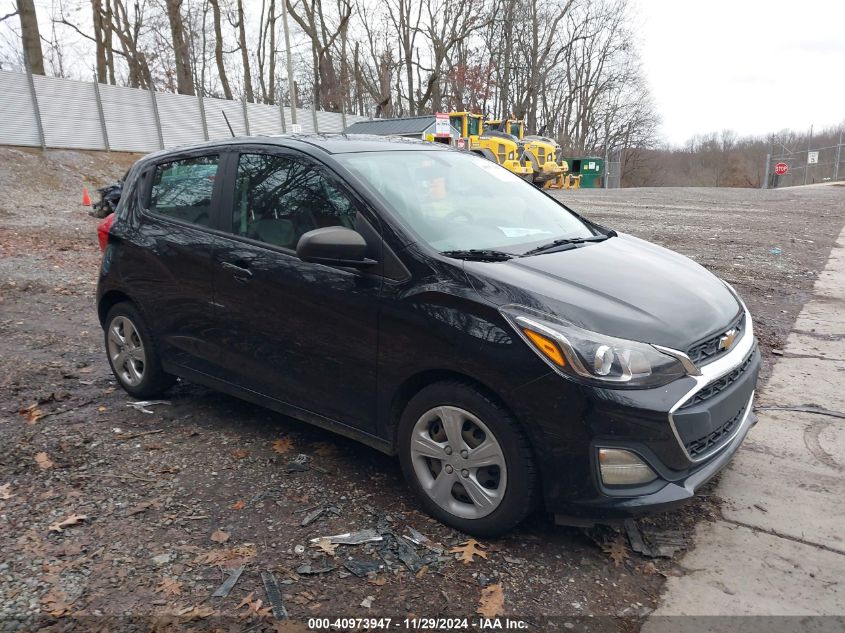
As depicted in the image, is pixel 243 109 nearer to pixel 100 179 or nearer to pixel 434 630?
pixel 100 179

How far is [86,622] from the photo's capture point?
246 cm

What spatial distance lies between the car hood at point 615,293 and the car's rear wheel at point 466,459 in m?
0.48

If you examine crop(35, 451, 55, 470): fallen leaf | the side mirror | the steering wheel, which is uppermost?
the steering wheel

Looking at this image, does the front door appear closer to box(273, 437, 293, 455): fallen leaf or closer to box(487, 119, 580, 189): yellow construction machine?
box(273, 437, 293, 455): fallen leaf

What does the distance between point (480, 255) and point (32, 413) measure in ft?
10.8

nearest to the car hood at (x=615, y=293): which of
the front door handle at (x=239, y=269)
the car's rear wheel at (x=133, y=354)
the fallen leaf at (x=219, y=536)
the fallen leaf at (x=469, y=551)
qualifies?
the fallen leaf at (x=469, y=551)

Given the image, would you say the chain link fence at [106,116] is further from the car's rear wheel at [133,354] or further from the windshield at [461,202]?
the windshield at [461,202]

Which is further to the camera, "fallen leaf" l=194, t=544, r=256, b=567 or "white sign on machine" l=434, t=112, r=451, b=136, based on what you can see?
"white sign on machine" l=434, t=112, r=451, b=136

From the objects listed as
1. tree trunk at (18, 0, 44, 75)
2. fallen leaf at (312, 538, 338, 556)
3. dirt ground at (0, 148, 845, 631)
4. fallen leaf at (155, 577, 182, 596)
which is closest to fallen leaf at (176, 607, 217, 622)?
dirt ground at (0, 148, 845, 631)

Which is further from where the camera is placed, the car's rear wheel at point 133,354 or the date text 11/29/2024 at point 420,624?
the car's rear wheel at point 133,354

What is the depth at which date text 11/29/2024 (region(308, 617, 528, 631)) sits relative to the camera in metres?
2.43

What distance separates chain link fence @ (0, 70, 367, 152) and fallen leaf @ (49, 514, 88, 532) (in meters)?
17.0

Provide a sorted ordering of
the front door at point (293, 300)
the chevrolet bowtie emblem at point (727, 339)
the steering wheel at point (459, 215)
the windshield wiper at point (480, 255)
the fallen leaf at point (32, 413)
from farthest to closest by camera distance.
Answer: the fallen leaf at point (32, 413) < the steering wheel at point (459, 215) < the front door at point (293, 300) < the windshield wiper at point (480, 255) < the chevrolet bowtie emblem at point (727, 339)

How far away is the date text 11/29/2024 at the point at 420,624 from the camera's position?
7.96 feet
